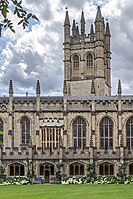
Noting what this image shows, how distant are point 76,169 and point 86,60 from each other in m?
35.2

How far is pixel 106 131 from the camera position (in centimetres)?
4884

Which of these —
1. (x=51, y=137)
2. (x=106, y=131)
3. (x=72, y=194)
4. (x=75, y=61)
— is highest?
(x=75, y=61)

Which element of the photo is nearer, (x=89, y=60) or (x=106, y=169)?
(x=106, y=169)

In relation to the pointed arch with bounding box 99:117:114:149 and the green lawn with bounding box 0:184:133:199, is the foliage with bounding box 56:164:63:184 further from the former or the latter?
the green lawn with bounding box 0:184:133:199

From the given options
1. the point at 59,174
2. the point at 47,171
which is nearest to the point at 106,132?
the point at 47,171

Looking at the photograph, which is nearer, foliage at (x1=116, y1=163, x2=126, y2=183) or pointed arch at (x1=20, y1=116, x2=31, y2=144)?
foliage at (x1=116, y1=163, x2=126, y2=183)

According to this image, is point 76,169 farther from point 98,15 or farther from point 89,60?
point 98,15

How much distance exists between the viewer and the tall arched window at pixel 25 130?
4856 centimetres

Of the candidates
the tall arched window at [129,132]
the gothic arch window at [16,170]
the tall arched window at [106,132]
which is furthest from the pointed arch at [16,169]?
the tall arched window at [129,132]

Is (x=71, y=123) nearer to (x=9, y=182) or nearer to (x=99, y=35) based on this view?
(x=9, y=182)

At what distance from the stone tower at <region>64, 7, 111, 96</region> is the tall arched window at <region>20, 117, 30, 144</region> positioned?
23.4 m

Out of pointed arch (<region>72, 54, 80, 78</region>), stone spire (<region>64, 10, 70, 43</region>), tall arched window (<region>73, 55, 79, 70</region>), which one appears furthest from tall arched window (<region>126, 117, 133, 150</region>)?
stone spire (<region>64, 10, 70, 43</region>)

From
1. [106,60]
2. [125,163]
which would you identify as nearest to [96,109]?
[125,163]

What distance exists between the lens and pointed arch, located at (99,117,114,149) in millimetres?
48719
